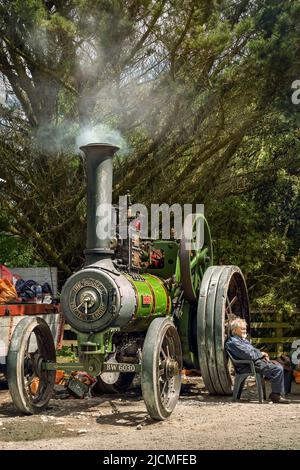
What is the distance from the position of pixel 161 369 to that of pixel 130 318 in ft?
1.89

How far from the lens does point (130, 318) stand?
7305mm

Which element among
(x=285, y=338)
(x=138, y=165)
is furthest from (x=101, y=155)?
(x=285, y=338)

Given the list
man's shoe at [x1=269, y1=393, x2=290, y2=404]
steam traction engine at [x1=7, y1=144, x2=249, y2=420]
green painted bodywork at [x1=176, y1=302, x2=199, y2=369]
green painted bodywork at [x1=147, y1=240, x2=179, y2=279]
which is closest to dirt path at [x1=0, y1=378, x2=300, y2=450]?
man's shoe at [x1=269, y1=393, x2=290, y2=404]

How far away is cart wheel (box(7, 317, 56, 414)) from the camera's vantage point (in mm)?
6910

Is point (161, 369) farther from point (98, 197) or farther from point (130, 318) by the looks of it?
point (98, 197)

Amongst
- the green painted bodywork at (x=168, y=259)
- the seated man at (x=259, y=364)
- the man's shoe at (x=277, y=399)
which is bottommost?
the man's shoe at (x=277, y=399)

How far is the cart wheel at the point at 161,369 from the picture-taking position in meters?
6.62

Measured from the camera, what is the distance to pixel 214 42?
33.5 ft

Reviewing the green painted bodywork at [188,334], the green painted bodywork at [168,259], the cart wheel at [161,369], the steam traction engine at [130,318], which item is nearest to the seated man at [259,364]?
the steam traction engine at [130,318]

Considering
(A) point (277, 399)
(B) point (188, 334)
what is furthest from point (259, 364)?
(B) point (188, 334)

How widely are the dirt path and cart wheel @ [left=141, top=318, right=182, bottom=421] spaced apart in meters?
0.16

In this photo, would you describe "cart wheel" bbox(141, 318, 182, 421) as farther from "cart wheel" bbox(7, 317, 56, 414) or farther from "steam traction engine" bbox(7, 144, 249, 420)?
"cart wheel" bbox(7, 317, 56, 414)

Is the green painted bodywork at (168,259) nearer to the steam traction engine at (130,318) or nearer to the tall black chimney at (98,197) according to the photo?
the steam traction engine at (130,318)
